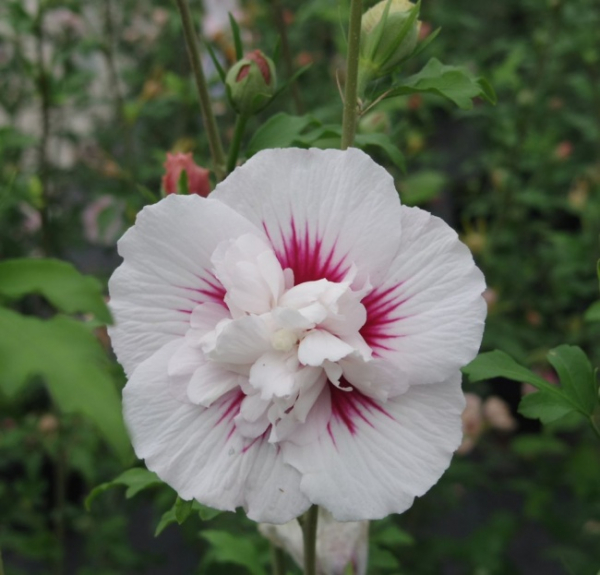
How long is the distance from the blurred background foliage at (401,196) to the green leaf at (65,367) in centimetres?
52

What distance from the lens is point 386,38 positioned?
1.85 feet

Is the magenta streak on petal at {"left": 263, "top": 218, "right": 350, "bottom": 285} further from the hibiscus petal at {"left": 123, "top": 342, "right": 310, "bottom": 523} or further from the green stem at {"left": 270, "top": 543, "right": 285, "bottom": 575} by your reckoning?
the green stem at {"left": 270, "top": 543, "right": 285, "bottom": 575}

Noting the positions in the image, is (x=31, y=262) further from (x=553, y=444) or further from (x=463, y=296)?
(x=553, y=444)

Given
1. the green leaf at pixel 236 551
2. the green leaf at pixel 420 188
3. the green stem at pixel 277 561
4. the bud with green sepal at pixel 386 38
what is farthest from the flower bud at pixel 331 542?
the green leaf at pixel 420 188

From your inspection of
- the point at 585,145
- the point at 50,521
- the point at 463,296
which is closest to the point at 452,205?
the point at 585,145

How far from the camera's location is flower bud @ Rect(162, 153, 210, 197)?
0.64 meters

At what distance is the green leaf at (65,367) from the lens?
0.31m

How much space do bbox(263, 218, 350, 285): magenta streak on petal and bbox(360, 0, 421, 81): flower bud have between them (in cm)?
14

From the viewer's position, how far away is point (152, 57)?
→ 234 cm

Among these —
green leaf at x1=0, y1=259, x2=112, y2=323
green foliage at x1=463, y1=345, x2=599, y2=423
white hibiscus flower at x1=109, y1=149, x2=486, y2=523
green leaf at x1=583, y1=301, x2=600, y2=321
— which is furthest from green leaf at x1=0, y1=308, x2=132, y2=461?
green leaf at x1=583, y1=301, x2=600, y2=321

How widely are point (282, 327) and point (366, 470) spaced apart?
97mm

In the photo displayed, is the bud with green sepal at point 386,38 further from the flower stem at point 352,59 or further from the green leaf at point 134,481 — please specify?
the green leaf at point 134,481

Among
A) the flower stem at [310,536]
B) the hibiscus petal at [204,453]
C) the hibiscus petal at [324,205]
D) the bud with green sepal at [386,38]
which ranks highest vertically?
the bud with green sepal at [386,38]

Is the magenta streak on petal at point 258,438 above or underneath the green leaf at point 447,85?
underneath
